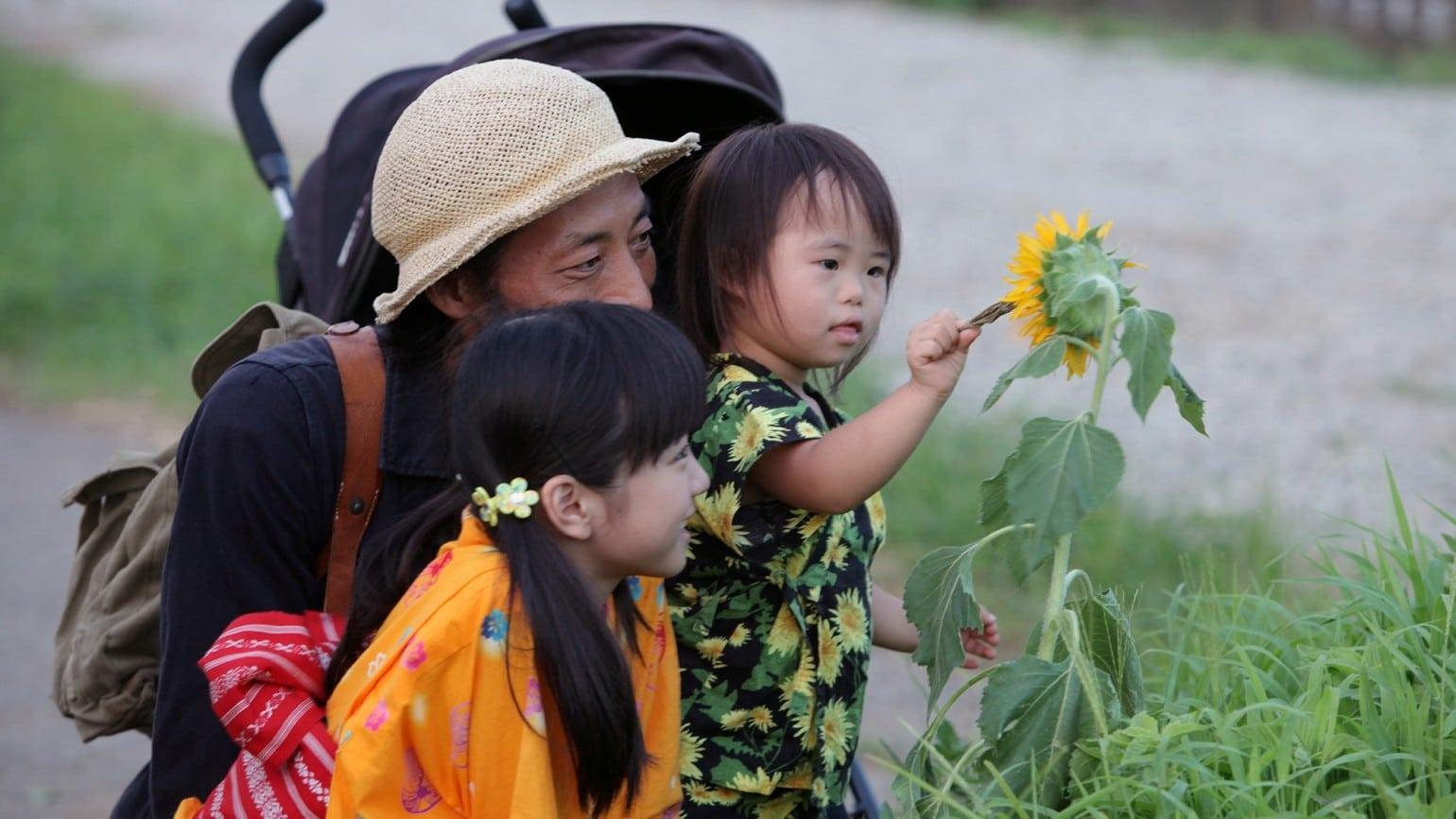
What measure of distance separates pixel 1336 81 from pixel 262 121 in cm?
1013

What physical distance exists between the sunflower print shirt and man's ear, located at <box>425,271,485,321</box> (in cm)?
34

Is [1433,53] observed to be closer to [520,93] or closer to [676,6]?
[676,6]

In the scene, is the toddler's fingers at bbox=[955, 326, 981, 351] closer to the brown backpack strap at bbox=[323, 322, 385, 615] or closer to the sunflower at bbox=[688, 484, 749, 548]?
the sunflower at bbox=[688, 484, 749, 548]

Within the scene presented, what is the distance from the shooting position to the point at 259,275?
305 inches

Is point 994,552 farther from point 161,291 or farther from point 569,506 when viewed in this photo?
point 161,291

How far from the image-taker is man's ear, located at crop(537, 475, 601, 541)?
191cm

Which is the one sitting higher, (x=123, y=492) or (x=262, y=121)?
(x=262, y=121)

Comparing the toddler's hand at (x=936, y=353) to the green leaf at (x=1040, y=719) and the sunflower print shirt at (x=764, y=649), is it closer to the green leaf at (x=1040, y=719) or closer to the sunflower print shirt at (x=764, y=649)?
the sunflower print shirt at (x=764, y=649)

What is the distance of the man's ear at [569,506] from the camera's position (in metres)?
1.91

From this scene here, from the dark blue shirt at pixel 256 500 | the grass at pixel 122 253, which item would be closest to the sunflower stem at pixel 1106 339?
the dark blue shirt at pixel 256 500

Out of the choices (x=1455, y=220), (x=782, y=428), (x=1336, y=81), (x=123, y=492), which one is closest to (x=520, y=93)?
(x=782, y=428)

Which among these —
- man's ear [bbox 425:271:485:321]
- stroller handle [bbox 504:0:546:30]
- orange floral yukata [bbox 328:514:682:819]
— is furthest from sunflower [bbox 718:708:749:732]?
stroller handle [bbox 504:0:546:30]

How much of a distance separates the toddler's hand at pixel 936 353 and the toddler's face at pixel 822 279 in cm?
15

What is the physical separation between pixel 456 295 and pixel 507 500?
440mm
